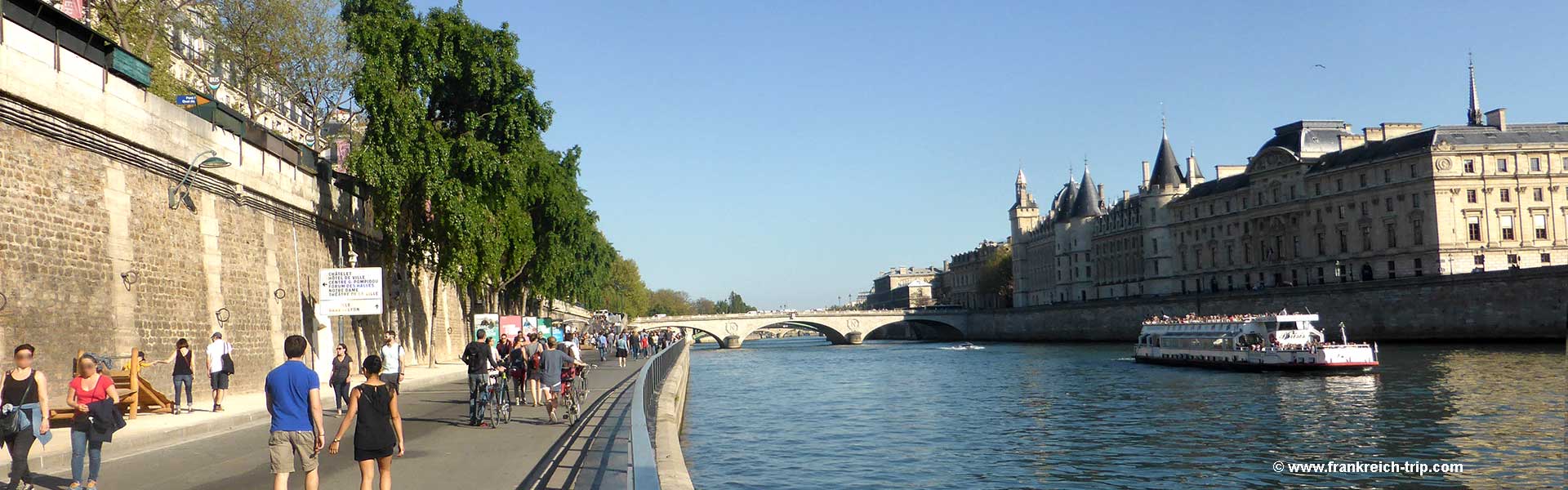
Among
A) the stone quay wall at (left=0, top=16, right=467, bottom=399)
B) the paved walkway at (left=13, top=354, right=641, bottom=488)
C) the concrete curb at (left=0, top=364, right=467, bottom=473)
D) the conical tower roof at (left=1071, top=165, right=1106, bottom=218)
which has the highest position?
the conical tower roof at (left=1071, top=165, right=1106, bottom=218)

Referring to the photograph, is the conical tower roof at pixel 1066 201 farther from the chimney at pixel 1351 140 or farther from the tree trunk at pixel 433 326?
the tree trunk at pixel 433 326

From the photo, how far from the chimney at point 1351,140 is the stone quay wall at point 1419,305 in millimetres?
16900

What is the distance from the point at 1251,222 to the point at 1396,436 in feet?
251

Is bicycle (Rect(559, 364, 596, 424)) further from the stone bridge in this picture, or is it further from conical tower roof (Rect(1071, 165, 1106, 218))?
conical tower roof (Rect(1071, 165, 1106, 218))

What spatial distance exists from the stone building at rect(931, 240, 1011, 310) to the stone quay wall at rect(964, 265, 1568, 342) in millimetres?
72129

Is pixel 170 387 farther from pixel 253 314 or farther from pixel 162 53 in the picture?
pixel 162 53

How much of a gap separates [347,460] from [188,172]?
11812mm

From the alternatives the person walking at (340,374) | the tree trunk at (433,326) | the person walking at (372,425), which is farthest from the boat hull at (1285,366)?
the person walking at (372,425)

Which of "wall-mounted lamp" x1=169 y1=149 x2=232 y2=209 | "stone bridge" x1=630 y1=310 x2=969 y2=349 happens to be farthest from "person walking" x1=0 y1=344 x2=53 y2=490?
"stone bridge" x1=630 y1=310 x2=969 y2=349

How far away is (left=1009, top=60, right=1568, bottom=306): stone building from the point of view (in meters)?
75.3

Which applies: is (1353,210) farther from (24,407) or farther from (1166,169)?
(24,407)

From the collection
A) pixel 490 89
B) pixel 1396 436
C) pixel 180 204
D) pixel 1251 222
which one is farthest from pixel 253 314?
pixel 1251 222

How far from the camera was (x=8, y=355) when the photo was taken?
16.5 m

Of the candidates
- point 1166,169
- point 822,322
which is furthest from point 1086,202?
point 822,322
